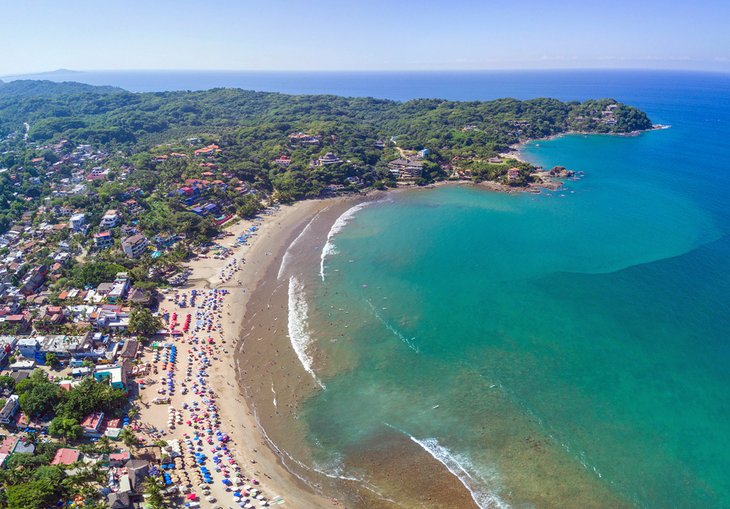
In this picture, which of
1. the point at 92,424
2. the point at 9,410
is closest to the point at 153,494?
the point at 92,424

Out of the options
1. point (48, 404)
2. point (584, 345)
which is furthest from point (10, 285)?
point (584, 345)

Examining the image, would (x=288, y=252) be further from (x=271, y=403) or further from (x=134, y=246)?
(x=271, y=403)

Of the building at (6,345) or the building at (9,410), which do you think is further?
the building at (6,345)

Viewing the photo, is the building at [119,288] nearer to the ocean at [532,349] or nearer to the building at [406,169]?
the ocean at [532,349]

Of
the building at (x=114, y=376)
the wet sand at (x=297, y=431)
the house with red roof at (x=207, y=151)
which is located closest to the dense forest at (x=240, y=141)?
the house with red roof at (x=207, y=151)

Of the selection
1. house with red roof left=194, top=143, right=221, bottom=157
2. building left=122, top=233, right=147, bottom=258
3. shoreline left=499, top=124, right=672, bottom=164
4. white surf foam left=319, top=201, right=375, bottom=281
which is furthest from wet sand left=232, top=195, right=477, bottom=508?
shoreline left=499, top=124, right=672, bottom=164

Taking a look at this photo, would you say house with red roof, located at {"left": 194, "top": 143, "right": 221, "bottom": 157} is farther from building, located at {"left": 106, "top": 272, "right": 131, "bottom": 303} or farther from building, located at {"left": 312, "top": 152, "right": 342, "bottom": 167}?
building, located at {"left": 106, "top": 272, "right": 131, "bottom": 303}
